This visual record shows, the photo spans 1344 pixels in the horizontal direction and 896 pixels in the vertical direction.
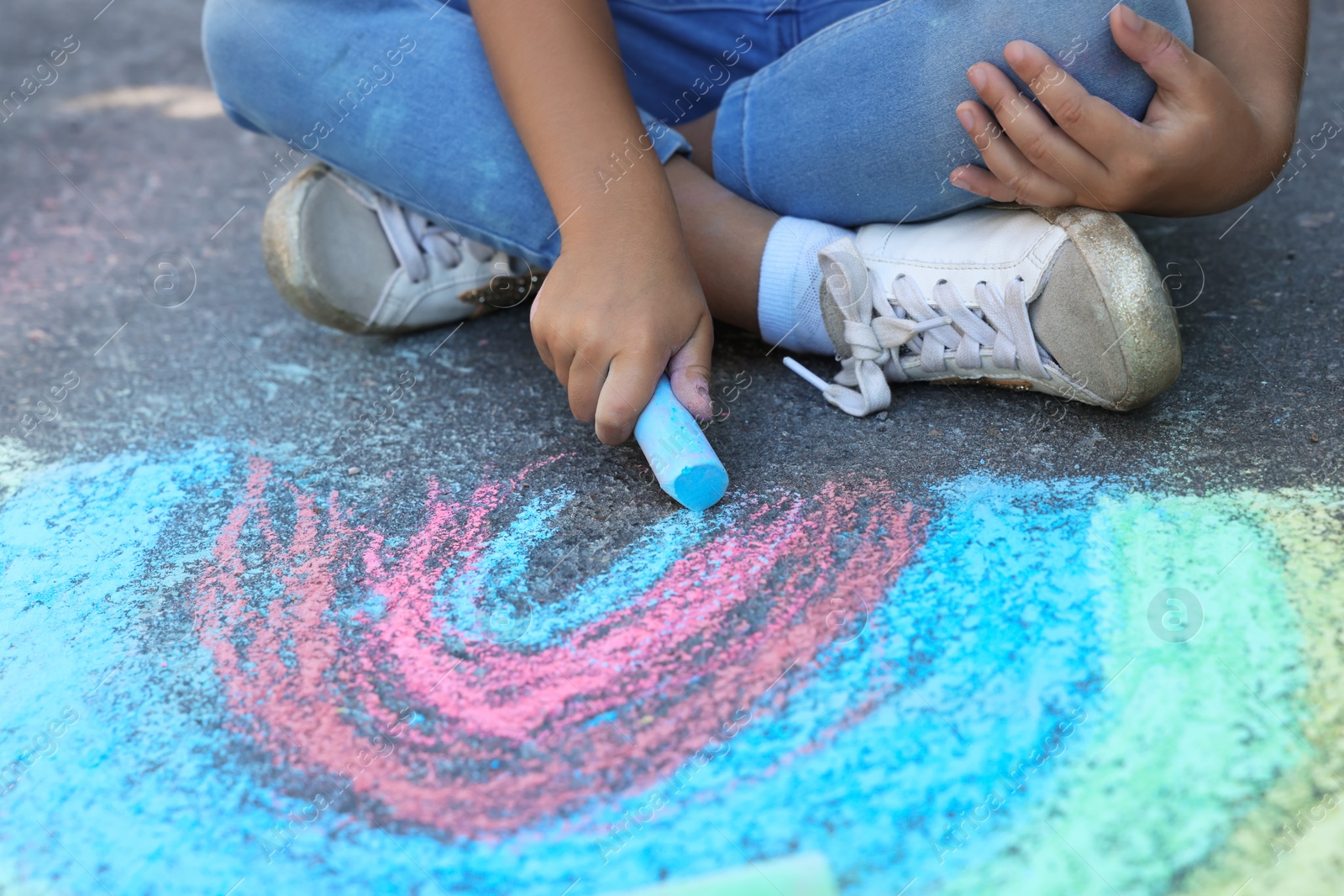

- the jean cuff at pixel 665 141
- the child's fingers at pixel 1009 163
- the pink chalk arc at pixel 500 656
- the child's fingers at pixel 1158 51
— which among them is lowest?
the pink chalk arc at pixel 500 656

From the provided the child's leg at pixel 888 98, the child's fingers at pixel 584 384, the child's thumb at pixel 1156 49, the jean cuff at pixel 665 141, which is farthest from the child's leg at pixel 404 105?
the child's thumb at pixel 1156 49

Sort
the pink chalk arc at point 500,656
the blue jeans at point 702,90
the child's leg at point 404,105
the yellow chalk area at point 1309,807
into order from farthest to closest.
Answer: the child's leg at point 404,105 → the blue jeans at point 702,90 → the pink chalk arc at point 500,656 → the yellow chalk area at point 1309,807

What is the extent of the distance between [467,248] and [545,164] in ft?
0.99

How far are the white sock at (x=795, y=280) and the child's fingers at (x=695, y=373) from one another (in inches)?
6.3

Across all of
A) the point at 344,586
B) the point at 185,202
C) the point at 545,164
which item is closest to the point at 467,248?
the point at 545,164

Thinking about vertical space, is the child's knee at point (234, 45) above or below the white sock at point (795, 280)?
above

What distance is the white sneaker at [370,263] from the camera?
1.17 m

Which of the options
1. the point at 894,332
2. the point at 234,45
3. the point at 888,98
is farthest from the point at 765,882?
the point at 234,45

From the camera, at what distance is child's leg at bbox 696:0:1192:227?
92cm

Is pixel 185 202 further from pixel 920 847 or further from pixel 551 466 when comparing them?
pixel 920 847

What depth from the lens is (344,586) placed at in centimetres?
89

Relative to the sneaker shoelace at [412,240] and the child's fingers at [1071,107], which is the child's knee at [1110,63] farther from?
the sneaker shoelace at [412,240]

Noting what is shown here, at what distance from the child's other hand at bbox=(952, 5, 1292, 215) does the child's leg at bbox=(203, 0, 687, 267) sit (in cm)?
38

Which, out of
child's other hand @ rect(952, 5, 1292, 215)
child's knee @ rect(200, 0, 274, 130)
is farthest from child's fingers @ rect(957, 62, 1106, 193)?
child's knee @ rect(200, 0, 274, 130)
